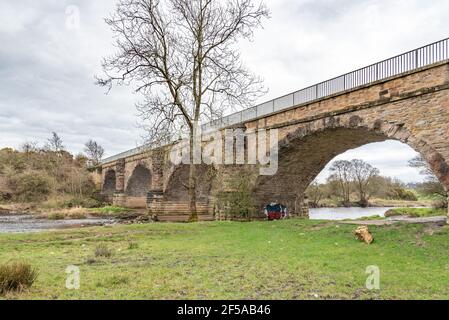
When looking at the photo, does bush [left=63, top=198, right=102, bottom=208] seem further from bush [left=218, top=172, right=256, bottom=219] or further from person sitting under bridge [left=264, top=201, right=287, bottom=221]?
person sitting under bridge [left=264, top=201, right=287, bottom=221]

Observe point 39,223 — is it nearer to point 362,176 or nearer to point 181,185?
point 181,185

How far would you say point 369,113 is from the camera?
15211 millimetres

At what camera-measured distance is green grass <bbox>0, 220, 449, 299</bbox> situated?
6.00 m

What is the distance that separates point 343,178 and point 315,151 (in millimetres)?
37955

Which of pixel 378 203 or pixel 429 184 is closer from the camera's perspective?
pixel 429 184

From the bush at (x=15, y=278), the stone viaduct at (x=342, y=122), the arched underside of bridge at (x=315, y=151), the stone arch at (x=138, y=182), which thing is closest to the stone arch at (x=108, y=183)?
the stone arch at (x=138, y=182)

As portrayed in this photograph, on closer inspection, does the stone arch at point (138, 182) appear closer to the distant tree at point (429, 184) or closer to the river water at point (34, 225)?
the river water at point (34, 225)

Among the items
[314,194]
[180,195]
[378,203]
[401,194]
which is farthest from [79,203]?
[401,194]

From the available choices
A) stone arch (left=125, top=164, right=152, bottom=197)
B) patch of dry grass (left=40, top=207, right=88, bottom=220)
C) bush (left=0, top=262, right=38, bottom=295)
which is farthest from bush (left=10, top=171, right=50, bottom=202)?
bush (left=0, top=262, right=38, bottom=295)

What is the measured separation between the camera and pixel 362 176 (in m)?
55.7

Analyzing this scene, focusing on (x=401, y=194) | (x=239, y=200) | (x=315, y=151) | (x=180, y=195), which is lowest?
(x=401, y=194)

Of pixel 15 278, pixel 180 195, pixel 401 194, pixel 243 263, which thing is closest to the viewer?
pixel 15 278

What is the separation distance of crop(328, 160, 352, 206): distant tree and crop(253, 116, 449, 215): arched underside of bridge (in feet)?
97.2
